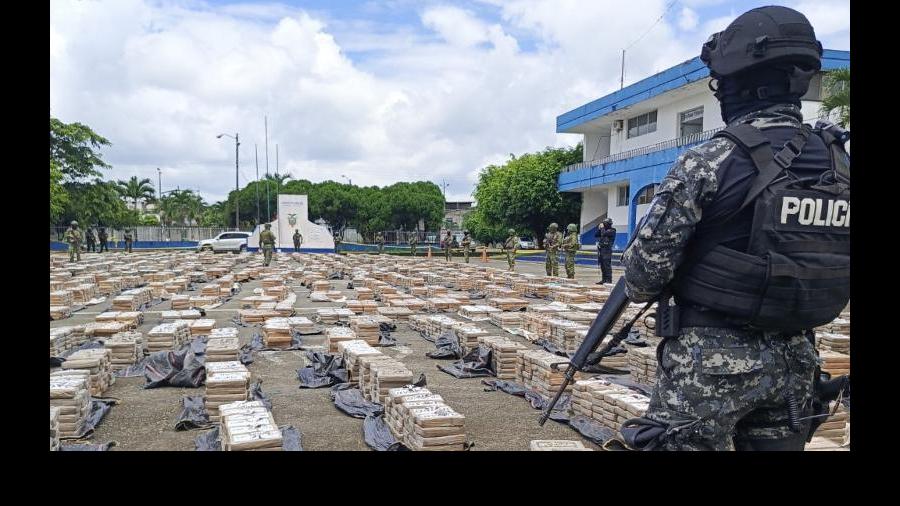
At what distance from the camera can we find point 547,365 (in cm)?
592

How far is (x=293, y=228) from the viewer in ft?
129

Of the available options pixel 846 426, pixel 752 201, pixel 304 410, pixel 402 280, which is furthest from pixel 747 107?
pixel 402 280

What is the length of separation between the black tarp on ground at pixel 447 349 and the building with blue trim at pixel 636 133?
18.9 meters

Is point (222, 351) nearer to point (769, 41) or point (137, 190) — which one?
point (769, 41)

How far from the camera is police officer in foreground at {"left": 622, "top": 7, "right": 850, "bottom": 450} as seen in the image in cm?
214

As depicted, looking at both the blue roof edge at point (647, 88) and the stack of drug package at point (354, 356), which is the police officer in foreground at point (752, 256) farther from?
the blue roof edge at point (647, 88)

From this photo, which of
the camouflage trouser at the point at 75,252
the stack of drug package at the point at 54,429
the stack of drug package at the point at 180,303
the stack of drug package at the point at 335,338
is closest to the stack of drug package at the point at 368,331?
the stack of drug package at the point at 335,338

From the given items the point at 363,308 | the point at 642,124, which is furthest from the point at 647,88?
the point at 363,308

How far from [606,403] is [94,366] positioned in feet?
14.9

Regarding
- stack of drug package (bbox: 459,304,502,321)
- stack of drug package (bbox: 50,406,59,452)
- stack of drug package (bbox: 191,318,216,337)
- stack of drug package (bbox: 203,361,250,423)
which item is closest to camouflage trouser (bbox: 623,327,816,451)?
stack of drug package (bbox: 50,406,59,452)

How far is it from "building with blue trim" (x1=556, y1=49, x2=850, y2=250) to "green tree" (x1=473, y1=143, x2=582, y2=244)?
3.61 feet

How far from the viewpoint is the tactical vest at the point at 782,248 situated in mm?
2121

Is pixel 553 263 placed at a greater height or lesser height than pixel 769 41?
lesser
